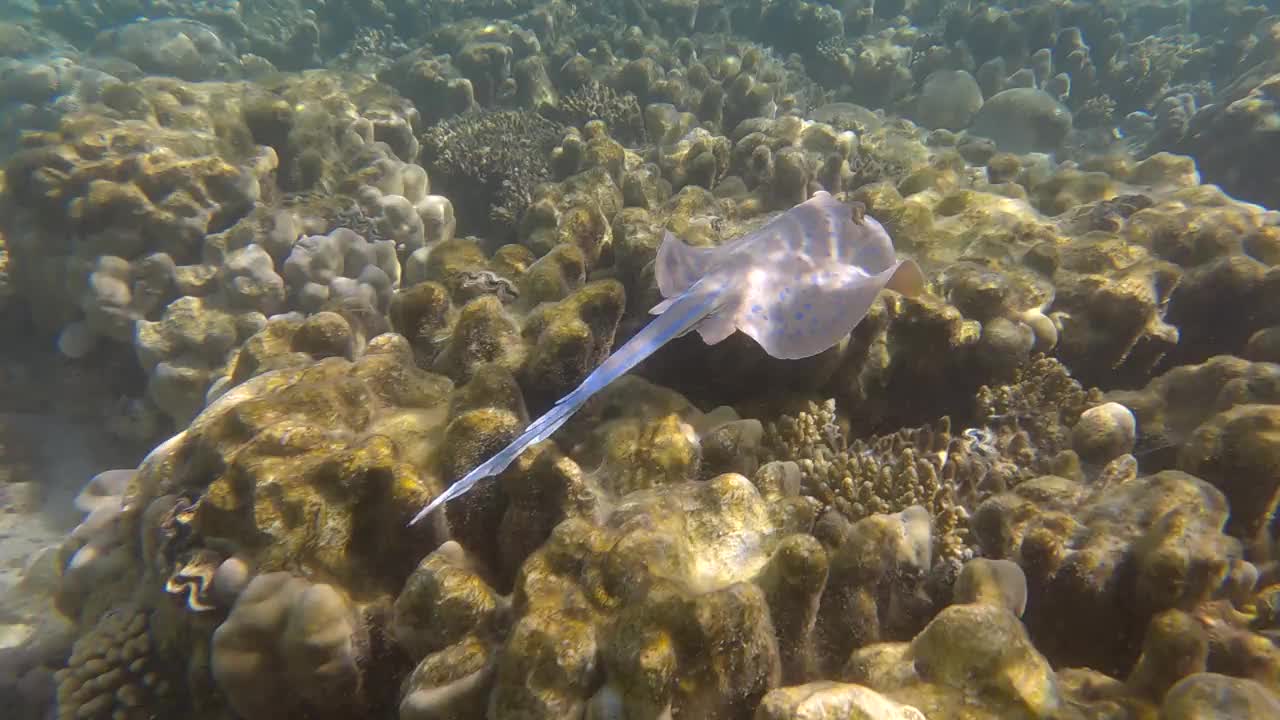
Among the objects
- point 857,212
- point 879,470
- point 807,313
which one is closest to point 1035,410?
point 879,470

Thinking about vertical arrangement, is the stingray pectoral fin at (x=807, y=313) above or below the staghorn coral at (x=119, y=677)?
above

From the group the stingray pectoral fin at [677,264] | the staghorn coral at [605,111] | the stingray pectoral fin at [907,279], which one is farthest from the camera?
the staghorn coral at [605,111]

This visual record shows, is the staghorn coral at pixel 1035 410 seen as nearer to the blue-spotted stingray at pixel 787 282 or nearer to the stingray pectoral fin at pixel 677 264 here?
the blue-spotted stingray at pixel 787 282

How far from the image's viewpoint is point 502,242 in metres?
7.74

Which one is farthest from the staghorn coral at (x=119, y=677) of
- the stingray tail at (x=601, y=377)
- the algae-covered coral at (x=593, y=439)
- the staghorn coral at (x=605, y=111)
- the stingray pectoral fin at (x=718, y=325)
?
the staghorn coral at (x=605, y=111)

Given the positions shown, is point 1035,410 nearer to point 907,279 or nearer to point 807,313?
point 907,279

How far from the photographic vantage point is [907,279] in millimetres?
3586

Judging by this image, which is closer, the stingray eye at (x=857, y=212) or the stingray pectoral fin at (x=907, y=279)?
the stingray pectoral fin at (x=907, y=279)

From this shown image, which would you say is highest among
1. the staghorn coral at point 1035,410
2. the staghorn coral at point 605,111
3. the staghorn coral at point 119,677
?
the staghorn coral at point 605,111

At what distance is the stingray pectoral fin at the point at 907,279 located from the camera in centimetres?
350

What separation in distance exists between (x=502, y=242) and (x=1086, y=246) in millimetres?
6239

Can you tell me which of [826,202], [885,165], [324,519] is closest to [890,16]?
[885,165]

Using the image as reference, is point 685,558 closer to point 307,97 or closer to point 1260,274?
point 1260,274

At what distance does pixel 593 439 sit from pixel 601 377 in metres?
1.07
